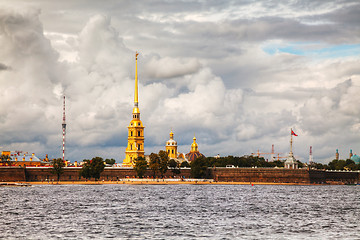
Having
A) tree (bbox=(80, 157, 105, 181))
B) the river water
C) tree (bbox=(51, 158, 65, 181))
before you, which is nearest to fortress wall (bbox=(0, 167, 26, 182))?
tree (bbox=(51, 158, 65, 181))

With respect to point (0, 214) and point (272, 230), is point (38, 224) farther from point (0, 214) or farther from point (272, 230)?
point (272, 230)

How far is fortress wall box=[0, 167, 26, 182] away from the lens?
193000mm

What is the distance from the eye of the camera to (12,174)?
19325 centimetres

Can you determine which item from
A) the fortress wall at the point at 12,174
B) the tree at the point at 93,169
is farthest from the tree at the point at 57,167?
the fortress wall at the point at 12,174

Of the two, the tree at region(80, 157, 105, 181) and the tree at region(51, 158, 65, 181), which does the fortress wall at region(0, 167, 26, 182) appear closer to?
the tree at region(51, 158, 65, 181)

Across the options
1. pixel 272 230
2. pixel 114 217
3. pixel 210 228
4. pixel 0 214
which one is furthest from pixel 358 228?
pixel 0 214

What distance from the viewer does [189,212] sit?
8344cm

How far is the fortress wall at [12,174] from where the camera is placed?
7598 inches

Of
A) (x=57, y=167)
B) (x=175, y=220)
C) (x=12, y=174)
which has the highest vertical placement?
(x=57, y=167)

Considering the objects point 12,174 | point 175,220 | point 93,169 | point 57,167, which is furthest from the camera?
point 12,174

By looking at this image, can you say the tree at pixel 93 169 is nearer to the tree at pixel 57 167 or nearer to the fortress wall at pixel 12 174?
the tree at pixel 57 167

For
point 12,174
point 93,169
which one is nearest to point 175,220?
point 93,169

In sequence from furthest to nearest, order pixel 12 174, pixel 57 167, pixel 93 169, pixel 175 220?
1. pixel 12 174
2. pixel 93 169
3. pixel 57 167
4. pixel 175 220

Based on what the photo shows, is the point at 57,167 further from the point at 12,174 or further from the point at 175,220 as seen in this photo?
the point at 175,220
